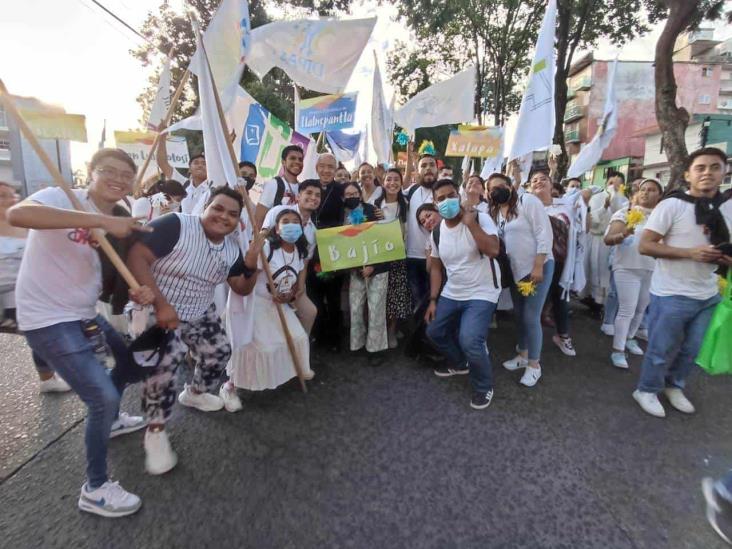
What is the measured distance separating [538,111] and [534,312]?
2018 millimetres

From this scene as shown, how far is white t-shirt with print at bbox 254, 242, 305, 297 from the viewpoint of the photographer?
3.15 metres

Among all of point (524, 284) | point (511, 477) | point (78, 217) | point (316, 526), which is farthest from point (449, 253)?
point (78, 217)

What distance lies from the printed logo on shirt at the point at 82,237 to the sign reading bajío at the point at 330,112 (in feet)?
15.9

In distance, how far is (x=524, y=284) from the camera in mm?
3287

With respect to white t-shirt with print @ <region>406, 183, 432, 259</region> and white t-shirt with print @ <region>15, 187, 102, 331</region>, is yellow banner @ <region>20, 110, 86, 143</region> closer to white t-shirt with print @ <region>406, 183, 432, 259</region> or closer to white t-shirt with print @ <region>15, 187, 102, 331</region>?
white t-shirt with print @ <region>15, 187, 102, 331</region>

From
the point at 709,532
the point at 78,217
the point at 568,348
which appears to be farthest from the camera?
the point at 568,348

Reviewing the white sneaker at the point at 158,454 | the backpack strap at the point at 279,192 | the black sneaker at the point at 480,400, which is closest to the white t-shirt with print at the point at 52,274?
the white sneaker at the point at 158,454

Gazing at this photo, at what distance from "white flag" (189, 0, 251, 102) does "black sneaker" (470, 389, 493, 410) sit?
10.4 feet

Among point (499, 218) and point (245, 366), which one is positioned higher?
point (499, 218)

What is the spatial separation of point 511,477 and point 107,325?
2.62 m

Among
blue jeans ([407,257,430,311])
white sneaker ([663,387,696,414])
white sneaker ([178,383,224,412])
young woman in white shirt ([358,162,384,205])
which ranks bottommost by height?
white sneaker ([663,387,696,414])

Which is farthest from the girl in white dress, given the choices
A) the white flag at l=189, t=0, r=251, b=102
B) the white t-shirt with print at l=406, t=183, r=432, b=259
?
the white t-shirt with print at l=406, t=183, r=432, b=259

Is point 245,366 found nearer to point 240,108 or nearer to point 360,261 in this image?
point 360,261

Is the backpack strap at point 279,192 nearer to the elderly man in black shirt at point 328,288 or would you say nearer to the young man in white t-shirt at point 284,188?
the young man in white t-shirt at point 284,188
